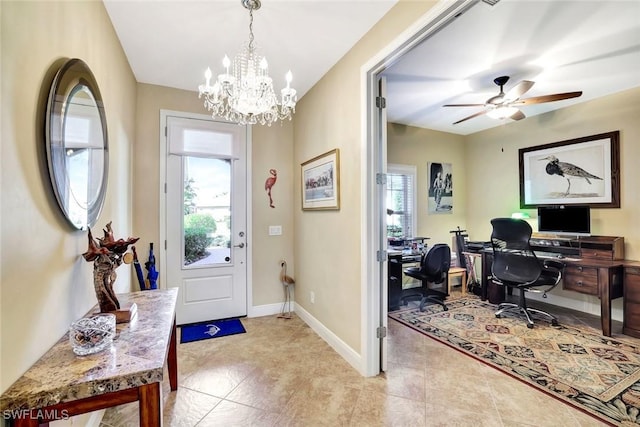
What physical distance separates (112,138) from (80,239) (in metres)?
0.94

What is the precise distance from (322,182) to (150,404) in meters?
2.31

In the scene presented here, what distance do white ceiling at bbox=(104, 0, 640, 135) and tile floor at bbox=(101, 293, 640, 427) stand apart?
2640 mm

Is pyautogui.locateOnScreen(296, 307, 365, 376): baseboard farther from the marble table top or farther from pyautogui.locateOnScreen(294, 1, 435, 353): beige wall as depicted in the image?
the marble table top

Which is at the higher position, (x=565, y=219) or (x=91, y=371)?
(x=565, y=219)

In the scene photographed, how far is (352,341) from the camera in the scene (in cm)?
251

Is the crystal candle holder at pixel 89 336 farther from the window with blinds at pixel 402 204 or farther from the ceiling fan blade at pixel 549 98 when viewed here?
the window with blinds at pixel 402 204

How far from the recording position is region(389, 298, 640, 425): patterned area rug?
2033 mm

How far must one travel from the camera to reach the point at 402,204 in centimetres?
499

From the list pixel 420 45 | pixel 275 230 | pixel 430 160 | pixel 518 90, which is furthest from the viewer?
pixel 430 160

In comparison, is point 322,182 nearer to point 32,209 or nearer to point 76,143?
point 76,143

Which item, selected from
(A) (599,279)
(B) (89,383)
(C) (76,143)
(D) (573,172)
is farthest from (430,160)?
(B) (89,383)

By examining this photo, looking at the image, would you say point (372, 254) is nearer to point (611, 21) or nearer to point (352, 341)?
point (352, 341)

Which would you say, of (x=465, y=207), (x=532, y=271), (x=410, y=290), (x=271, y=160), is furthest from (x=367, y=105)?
(x=465, y=207)

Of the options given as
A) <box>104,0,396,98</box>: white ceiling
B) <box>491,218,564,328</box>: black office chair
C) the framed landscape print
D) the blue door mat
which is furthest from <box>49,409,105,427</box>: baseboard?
<box>491,218,564,328</box>: black office chair
